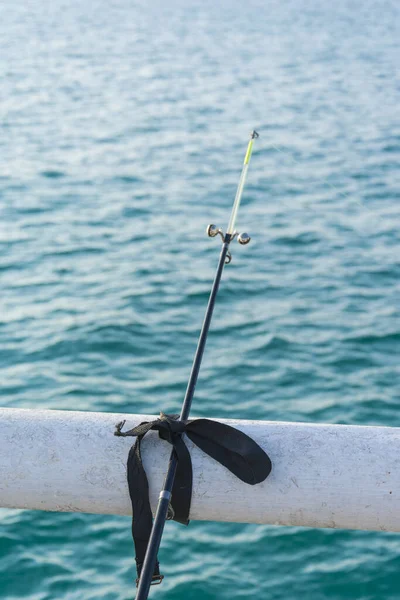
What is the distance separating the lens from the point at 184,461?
1922mm

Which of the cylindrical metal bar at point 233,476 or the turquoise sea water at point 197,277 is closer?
the cylindrical metal bar at point 233,476

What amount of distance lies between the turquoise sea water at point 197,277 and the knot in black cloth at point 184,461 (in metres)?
2.61

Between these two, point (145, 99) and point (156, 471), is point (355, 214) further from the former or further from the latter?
point (156, 471)

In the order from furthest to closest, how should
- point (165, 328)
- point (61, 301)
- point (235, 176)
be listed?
point (235, 176), point (61, 301), point (165, 328)

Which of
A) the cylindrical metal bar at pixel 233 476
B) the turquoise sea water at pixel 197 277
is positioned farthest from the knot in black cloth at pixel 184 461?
the turquoise sea water at pixel 197 277

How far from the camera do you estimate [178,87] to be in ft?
51.4

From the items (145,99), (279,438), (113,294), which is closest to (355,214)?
(113,294)

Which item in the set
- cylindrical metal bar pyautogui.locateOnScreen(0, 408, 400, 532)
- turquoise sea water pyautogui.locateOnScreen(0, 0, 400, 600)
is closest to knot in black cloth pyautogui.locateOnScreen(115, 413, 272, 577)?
cylindrical metal bar pyautogui.locateOnScreen(0, 408, 400, 532)

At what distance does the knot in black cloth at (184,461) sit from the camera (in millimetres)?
1884

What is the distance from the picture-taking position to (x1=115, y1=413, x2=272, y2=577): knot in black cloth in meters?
1.88

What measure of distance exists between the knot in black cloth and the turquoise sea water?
8.56ft

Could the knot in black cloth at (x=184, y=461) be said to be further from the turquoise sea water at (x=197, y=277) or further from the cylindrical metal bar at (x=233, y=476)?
the turquoise sea water at (x=197, y=277)

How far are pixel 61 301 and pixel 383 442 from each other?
6.08m

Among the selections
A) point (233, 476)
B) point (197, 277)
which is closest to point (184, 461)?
point (233, 476)
